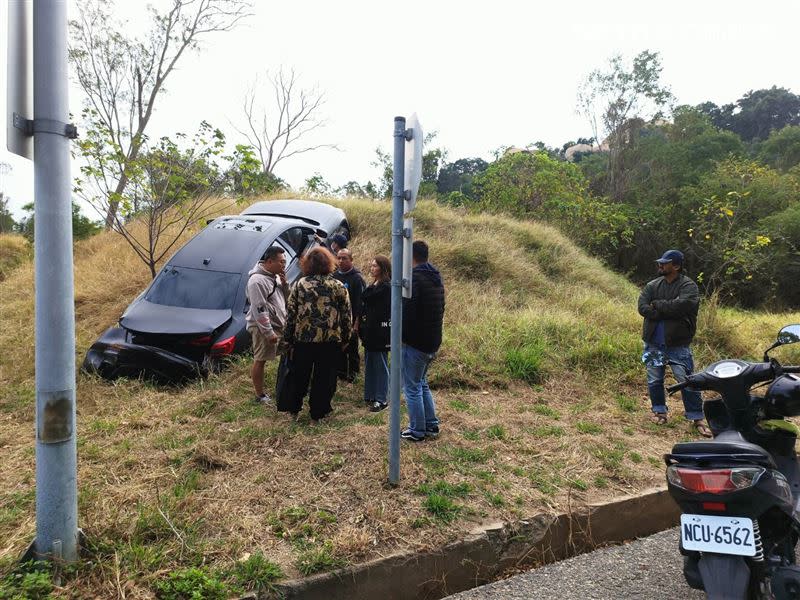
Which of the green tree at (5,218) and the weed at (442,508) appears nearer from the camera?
the weed at (442,508)

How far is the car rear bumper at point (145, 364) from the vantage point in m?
5.73

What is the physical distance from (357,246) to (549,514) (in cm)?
851

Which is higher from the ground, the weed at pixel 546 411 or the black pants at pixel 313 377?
the black pants at pixel 313 377

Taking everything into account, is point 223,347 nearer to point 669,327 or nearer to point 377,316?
point 377,316

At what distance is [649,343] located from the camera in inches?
211

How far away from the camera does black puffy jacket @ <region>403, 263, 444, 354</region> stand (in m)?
4.34

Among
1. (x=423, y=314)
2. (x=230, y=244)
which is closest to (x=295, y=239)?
(x=230, y=244)

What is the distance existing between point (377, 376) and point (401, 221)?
2290mm

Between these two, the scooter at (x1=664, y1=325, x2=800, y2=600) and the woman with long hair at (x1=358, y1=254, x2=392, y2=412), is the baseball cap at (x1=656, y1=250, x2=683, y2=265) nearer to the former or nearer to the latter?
the woman with long hair at (x1=358, y1=254, x2=392, y2=412)

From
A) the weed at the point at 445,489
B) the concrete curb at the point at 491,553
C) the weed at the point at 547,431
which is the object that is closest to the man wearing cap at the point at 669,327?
the weed at the point at 547,431

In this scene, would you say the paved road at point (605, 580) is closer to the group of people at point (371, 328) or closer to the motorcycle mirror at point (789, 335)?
the motorcycle mirror at point (789, 335)

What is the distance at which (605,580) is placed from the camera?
10.1ft

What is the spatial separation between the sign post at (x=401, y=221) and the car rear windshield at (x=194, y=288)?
133 inches

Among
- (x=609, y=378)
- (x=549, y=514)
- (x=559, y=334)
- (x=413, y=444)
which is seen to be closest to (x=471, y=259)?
(x=559, y=334)
